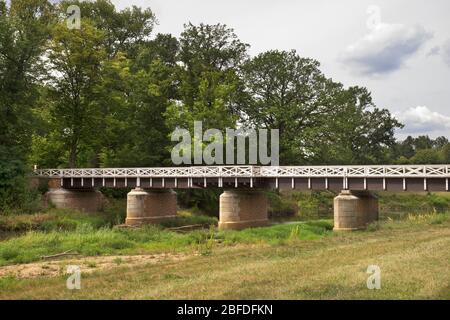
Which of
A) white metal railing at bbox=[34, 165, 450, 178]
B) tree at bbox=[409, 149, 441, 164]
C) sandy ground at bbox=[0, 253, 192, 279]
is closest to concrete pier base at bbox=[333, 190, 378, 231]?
white metal railing at bbox=[34, 165, 450, 178]

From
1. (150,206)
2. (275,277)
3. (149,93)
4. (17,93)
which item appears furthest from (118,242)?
(149,93)

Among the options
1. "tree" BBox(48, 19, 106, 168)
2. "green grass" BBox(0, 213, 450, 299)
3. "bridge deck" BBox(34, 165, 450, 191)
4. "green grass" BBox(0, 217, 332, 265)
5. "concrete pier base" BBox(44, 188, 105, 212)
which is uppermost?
"tree" BBox(48, 19, 106, 168)

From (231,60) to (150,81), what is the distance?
992 cm

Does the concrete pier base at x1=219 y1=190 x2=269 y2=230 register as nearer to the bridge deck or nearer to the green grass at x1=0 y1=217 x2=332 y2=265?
the bridge deck

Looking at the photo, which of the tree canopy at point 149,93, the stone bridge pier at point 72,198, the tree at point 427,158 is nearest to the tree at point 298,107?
the tree canopy at point 149,93

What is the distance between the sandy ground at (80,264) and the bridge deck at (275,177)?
57.4ft

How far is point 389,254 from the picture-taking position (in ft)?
60.7

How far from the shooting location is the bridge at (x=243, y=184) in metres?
33.3

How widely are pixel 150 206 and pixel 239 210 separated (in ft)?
28.7

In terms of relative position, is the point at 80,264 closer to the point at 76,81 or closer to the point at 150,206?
the point at 150,206

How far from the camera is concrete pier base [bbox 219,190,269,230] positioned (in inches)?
1490

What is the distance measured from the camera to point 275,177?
37688mm

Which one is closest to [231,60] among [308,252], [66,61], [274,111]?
[274,111]
